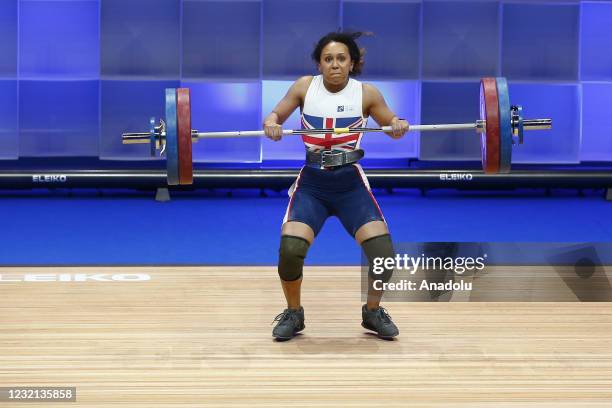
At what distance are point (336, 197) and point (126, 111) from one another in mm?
5032

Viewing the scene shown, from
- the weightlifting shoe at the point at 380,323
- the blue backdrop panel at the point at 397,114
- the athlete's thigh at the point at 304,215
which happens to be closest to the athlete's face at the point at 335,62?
the athlete's thigh at the point at 304,215

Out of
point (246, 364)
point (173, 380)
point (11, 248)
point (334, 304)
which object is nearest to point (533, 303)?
point (334, 304)

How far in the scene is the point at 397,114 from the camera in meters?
9.91

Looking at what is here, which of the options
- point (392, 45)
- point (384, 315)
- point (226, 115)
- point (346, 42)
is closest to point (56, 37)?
point (226, 115)

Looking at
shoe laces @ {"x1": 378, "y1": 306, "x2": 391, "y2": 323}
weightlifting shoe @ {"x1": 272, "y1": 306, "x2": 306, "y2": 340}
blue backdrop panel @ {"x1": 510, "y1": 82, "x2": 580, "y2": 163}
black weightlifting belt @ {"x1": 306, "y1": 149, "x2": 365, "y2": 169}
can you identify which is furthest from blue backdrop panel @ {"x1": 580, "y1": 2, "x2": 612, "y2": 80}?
weightlifting shoe @ {"x1": 272, "y1": 306, "x2": 306, "y2": 340}

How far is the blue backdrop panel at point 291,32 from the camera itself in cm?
980

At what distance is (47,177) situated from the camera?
30.2ft

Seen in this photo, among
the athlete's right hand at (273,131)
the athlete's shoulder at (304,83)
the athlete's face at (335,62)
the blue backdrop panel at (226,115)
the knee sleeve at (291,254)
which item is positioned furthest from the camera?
the blue backdrop panel at (226,115)

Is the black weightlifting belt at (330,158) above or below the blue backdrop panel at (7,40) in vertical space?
below

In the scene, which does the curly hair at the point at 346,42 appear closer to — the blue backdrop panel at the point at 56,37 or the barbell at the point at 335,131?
the barbell at the point at 335,131

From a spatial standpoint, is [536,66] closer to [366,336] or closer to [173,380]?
[366,336]

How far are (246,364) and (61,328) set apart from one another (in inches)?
45.2

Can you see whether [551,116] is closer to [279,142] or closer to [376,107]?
[279,142]

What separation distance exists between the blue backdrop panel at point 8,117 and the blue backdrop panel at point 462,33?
3.97m
